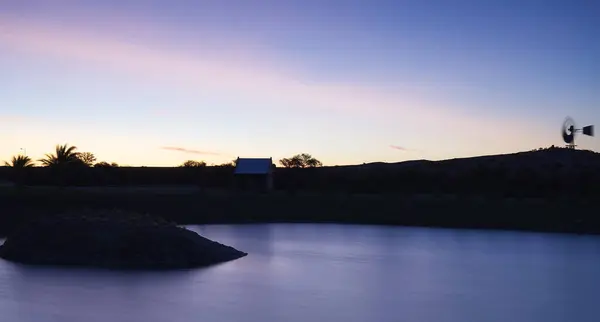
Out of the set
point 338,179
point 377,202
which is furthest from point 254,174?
point 377,202

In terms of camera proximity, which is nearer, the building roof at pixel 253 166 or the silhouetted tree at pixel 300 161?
the building roof at pixel 253 166

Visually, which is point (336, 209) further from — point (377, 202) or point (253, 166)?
point (253, 166)

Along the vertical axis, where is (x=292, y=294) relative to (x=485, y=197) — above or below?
below

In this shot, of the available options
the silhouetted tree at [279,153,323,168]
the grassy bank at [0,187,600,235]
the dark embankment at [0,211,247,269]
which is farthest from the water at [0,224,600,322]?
the silhouetted tree at [279,153,323,168]

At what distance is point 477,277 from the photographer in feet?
44.9

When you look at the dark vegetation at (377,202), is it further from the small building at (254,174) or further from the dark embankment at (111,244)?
the dark embankment at (111,244)

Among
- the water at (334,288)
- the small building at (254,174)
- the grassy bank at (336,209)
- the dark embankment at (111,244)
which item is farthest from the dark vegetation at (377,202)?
the water at (334,288)

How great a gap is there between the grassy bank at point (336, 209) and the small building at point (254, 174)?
23.0ft

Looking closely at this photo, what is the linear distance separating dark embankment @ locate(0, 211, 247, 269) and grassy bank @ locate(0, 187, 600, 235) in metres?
11.3

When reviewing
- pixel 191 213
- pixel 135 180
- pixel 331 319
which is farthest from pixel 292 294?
pixel 135 180

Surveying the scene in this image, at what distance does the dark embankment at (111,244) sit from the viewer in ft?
47.7

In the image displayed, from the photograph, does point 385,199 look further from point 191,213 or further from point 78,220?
point 78,220

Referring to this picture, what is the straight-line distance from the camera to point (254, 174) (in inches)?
1593

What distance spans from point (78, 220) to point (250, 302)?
6.42 m
